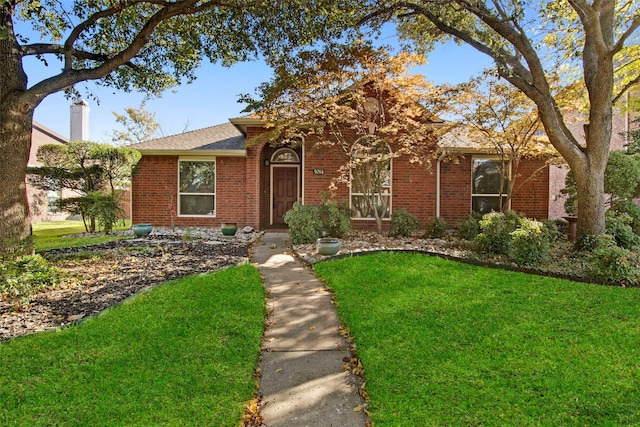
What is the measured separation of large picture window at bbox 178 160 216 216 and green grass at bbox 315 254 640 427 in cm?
834

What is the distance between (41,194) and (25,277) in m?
15.8

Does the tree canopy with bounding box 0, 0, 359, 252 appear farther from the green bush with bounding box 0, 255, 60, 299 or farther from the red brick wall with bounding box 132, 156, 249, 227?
the red brick wall with bounding box 132, 156, 249, 227

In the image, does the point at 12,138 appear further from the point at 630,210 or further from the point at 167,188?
the point at 630,210

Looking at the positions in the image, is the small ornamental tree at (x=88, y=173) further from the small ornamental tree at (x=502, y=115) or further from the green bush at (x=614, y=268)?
the green bush at (x=614, y=268)

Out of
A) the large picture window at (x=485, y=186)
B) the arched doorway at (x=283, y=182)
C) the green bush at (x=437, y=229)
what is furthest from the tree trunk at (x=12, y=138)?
the large picture window at (x=485, y=186)

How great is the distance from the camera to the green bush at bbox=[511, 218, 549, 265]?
630 cm

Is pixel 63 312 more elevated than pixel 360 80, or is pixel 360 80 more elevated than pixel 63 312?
pixel 360 80

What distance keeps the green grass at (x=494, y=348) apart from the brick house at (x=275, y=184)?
21.5ft

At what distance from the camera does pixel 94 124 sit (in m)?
27.9

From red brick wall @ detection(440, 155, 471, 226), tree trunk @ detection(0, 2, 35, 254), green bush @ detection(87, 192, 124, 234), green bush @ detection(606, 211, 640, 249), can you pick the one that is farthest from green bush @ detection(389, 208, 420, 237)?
green bush @ detection(87, 192, 124, 234)

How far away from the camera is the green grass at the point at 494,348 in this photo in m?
2.74

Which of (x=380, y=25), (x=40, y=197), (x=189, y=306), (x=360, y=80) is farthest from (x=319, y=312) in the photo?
(x=40, y=197)

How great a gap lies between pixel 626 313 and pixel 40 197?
2355cm

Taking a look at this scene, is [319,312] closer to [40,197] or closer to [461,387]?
[461,387]
